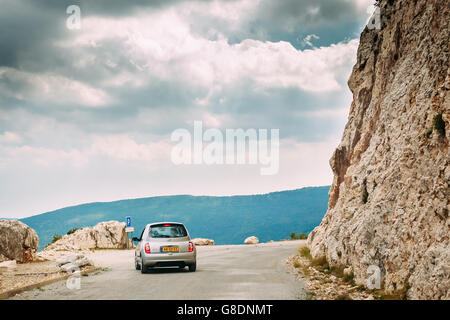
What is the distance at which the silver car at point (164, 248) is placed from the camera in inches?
615

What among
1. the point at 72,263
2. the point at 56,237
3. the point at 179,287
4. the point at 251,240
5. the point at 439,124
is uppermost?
the point at 439,124

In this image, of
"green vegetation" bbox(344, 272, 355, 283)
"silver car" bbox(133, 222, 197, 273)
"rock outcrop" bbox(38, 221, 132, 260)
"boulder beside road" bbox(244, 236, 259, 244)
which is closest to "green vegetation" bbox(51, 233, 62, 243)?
"rock outcrop" bbox(38, 221, 132, 260)

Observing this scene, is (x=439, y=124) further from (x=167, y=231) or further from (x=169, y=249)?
(x=167, y=231)

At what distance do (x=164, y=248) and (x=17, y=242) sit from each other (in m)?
10.4

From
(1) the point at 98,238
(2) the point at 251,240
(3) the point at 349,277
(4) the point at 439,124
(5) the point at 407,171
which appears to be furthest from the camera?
(2) the point at 251,240

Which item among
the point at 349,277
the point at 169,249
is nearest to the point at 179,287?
the point at 169,249

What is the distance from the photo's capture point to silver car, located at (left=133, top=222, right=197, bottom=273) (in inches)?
615

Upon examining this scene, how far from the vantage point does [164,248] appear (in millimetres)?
15742

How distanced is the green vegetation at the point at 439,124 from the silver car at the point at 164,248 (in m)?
8.76

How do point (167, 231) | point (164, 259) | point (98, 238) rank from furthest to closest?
1. point (98, 238)
2. point (167, 231)
3. point (164, 259)

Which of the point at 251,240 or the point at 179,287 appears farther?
the point at 251,240

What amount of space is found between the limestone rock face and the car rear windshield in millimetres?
5117

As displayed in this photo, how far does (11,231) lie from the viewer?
880 inches
